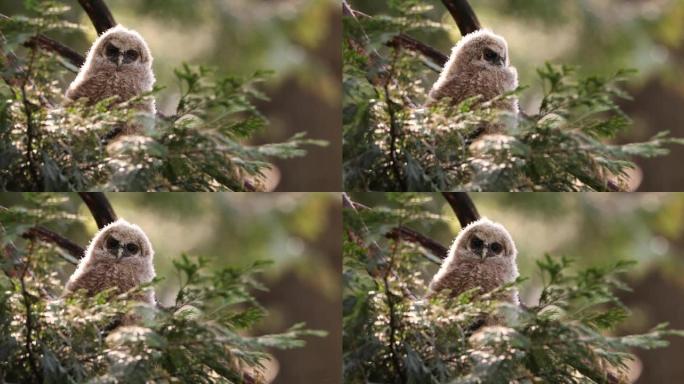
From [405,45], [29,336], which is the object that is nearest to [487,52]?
[405,45]

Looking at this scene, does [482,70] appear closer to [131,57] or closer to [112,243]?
[131,57]

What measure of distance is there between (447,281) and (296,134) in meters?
0.72

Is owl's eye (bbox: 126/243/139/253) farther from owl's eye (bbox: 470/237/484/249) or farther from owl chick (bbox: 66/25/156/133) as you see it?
owl's eye (bbox: 470/237/484/249)

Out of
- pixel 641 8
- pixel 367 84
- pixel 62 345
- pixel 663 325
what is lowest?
pixel 62 345

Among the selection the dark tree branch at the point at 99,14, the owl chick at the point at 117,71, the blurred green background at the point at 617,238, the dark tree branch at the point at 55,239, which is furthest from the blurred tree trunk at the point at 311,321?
the dark tree branch at the point at 99,14

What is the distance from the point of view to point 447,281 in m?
4.50

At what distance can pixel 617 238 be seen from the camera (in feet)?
14.7

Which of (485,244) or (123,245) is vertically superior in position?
(485,244)

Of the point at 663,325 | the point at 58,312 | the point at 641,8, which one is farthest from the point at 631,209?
the point at 58,312

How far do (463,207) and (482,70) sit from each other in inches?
18.5

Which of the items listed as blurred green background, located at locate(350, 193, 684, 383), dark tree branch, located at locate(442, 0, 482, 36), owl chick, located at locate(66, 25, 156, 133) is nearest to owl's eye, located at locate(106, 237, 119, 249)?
owl chick, located at locate(66, 25, 156, 133)

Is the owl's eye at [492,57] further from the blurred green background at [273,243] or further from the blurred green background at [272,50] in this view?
the blurred green background at [273,243]

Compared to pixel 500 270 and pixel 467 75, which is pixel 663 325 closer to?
pixel 500 270

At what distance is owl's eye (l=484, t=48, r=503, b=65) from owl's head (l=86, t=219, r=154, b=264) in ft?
4.27
